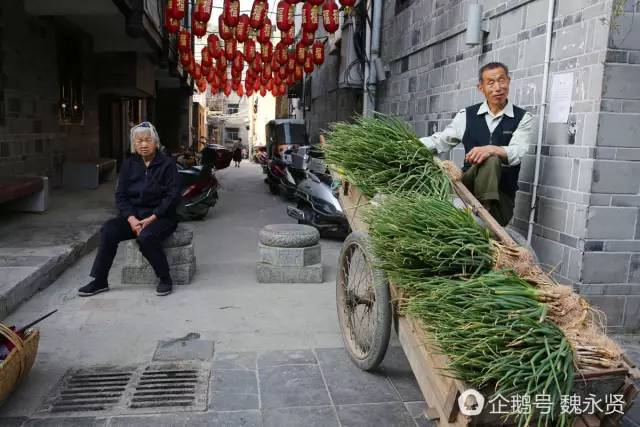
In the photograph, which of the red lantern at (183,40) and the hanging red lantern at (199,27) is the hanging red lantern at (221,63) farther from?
the hanging red lantern at (199,27)

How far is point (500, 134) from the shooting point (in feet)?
11.6

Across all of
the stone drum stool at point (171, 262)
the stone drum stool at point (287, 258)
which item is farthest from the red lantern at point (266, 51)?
the stone drum stool at point (171, 262)

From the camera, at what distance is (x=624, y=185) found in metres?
3.68

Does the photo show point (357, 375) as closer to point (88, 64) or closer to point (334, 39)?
point (88, 64)

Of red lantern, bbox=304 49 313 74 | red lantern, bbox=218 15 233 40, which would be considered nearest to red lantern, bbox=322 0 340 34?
red lantern, bbox=218 15 233 40

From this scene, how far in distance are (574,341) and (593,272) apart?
220 centimetres

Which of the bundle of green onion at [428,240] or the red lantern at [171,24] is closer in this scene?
the bundle of green onion at [428,240]

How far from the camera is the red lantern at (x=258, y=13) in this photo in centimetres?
1087

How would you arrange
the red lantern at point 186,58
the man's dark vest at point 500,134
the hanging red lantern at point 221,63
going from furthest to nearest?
the hanging red lantern at point 221,63 < the red lantern at point 186,58 < the man's dark vest at point 500,134

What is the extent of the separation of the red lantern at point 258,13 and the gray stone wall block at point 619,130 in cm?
857

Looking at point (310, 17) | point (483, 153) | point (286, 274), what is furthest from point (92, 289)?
point (310, 17)

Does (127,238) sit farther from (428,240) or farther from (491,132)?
(428,240)

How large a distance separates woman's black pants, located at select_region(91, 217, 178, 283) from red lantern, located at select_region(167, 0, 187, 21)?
705cm

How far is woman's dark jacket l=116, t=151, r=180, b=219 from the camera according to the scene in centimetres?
475
